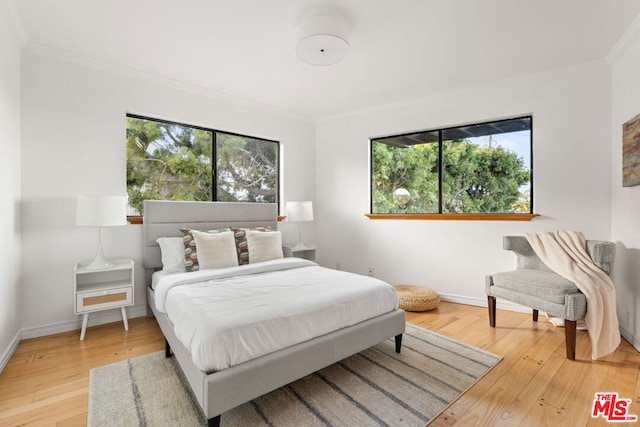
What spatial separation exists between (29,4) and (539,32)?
3.80m

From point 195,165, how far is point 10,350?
2.29m

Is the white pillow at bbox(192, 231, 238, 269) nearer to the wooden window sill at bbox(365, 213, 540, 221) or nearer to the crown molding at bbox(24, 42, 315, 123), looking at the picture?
the crown molding at bbox(24, 42, 315, 123)

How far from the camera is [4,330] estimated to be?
2.21 m

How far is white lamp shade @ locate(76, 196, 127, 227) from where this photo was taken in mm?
2580

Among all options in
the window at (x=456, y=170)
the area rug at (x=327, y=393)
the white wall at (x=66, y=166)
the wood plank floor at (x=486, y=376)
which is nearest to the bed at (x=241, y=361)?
the area rug at (x=327, y=393)

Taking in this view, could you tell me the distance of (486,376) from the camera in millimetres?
2049

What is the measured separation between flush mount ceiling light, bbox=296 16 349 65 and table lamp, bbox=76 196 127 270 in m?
2.05

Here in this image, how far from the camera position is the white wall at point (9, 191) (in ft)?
7.12

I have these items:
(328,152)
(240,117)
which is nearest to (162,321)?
(240,117)

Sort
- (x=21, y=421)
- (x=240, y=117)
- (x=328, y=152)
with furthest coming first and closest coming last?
(x=328, y=152) < (x=240, y=117) < (x=21, y=421)

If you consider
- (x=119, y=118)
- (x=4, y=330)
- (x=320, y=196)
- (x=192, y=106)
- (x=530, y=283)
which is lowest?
(x=4, y=330)

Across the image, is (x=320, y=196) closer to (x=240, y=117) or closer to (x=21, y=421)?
(x=240, y=117)

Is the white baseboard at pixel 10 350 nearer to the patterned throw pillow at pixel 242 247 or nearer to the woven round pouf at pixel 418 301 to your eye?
the patterned throw pillow at pixel 242 247

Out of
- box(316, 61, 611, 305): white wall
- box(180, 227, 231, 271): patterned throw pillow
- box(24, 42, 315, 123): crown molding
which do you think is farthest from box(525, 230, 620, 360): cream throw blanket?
box(24, 42, 315, 123): crown molding
